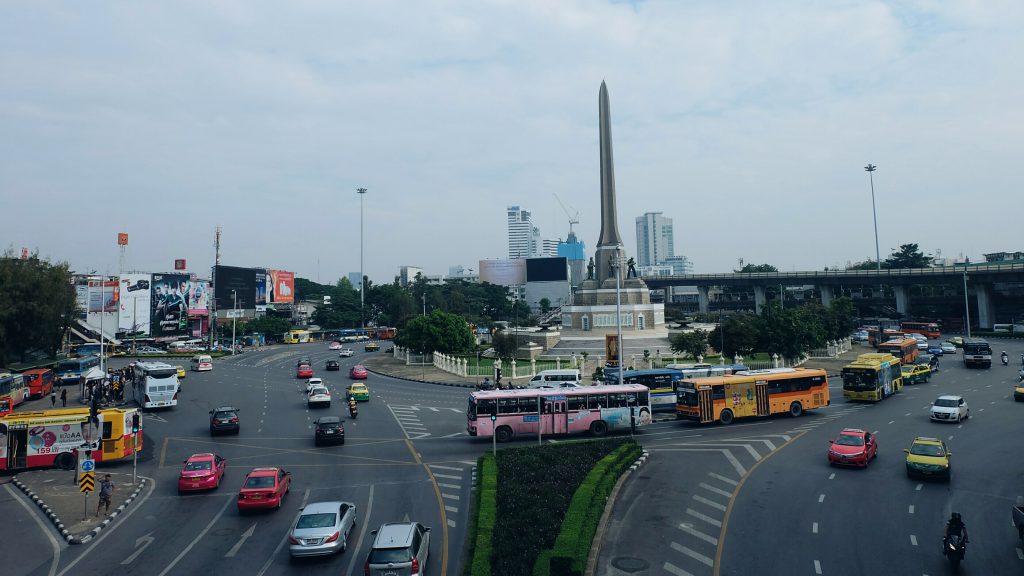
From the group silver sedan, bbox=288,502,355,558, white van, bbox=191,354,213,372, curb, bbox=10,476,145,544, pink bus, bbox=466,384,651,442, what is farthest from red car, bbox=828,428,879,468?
white van, bbox=191,354,213,372

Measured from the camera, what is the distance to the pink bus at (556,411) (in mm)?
27812

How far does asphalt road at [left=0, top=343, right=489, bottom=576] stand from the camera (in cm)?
1520

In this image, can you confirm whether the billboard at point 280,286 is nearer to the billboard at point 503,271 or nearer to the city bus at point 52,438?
the billboard at point 503,271

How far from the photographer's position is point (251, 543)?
16219mm

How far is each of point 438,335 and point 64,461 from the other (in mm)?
38447

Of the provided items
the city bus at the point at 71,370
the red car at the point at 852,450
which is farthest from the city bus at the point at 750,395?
the city bus at the point at 71,370

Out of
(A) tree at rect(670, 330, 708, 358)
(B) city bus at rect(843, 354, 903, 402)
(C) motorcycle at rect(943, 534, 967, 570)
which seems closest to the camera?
(C) motorcycle at rect(943, 534, 967, 570)

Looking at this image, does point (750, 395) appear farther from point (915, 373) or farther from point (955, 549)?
point (915, 373)

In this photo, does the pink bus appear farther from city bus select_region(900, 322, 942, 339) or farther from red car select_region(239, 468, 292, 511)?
city bus select_region(900, 322, 942, 339)

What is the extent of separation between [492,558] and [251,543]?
685 cm

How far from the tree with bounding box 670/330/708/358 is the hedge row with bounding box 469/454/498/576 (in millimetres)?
34359

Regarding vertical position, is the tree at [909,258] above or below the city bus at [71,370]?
above

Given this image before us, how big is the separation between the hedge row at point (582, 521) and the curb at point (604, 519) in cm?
14

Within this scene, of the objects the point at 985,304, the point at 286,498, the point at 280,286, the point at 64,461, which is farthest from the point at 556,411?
the point at 280,286
